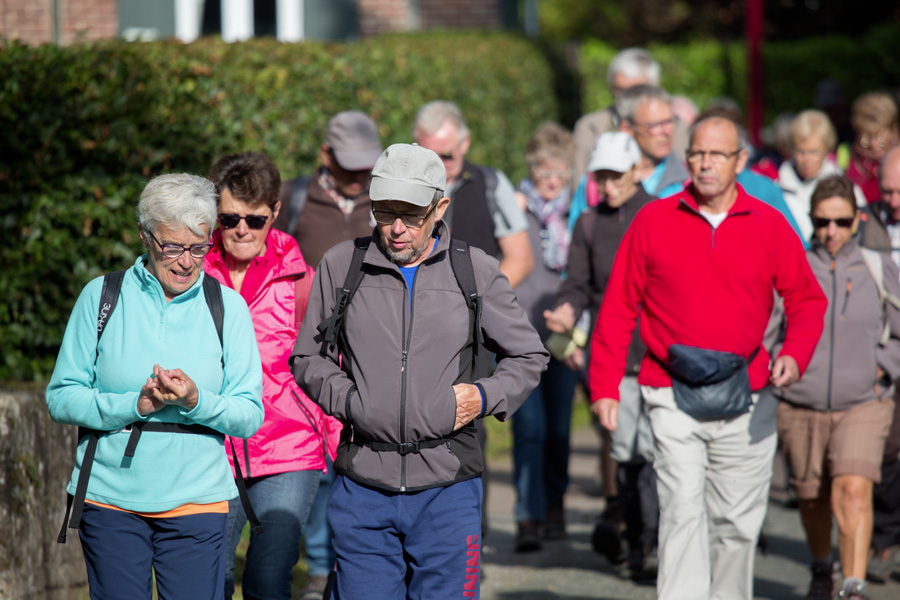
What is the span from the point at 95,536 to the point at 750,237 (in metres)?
3.05

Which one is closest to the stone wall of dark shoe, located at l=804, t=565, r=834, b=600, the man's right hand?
the man's right hand

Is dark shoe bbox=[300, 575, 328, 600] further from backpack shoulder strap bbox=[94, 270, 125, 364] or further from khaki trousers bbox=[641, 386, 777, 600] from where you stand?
backpack shoulder strap bbox=[94, 270, 125, 364]

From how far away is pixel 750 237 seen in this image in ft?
16.9

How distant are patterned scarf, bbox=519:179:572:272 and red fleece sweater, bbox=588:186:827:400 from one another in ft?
6.30

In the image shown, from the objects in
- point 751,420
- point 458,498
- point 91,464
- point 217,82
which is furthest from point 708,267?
point 217,82

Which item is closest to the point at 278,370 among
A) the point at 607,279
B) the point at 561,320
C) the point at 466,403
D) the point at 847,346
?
the point at 466,403

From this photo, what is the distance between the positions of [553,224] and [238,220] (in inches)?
127

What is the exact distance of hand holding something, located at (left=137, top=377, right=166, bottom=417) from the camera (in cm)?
365

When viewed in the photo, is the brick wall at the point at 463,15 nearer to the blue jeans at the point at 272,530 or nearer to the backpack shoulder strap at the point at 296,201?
the backpack shoulder strap at the point at 296,201

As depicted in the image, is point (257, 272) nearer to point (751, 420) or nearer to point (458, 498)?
point (458, 498)

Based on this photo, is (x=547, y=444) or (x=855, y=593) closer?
(x=855, y=593)

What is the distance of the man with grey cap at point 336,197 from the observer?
5.63 meters

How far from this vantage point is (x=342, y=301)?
4.01 metres

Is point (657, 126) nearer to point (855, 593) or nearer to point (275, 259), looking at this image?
point (855, 593)
